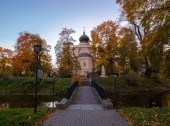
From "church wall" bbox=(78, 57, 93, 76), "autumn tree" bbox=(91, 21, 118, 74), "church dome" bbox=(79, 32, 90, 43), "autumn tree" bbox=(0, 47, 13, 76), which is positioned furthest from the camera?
"church dome" bbox=(79, 32, 90, 43)

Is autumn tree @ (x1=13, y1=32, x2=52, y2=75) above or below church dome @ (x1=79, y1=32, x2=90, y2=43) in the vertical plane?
below

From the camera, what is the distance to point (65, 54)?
56.7m

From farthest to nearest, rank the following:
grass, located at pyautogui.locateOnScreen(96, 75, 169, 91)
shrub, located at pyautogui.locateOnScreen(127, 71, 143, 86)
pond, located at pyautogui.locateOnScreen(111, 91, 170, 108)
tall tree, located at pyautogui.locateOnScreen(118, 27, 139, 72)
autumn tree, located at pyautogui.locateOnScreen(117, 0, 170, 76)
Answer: shrub, located at pyautogui.locateOnScreen(127, 71, 143, 86)
grass, located at pyautogui.locateOnScreen(96, 75, 169, 91)
tall tree, located at pyautogui.locateOnScreen(118, 27, 139, 72)
pond, located at pyautogui.locateOnScreen(111, 91, 170, 108)
autumn tree, located at pyautogui.locateOnScreen(117, 0, 170, 76)

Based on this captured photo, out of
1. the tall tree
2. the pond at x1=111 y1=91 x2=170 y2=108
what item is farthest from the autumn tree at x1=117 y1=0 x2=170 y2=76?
the tall tree

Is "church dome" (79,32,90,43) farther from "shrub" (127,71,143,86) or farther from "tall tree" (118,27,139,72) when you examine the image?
"shrub" (127,71,143,86)

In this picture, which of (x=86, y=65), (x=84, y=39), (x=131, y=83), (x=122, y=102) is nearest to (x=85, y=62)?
(x=86, y=65)

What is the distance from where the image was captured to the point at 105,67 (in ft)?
184

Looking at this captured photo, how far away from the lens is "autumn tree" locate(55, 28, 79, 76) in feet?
185

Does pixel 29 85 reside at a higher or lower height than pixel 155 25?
lower

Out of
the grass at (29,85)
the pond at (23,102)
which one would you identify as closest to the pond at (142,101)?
the pond at (23,102)

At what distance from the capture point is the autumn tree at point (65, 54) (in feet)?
185

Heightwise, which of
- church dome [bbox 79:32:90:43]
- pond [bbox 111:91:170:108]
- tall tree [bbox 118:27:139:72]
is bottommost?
pond [bbox 111:91:170:108]

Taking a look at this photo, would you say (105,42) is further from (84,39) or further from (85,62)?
(84,39)

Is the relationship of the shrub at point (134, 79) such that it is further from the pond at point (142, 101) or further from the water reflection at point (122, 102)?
the water reflection at point (122, 102)
